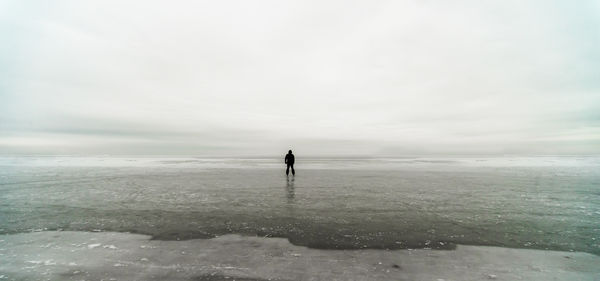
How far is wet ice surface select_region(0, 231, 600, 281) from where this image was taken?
5.69 metres

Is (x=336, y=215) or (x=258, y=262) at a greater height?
(x=336, y=215)

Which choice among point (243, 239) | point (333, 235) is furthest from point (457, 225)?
point (243, 239)

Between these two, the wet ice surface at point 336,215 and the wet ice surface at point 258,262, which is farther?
the wet ice surface at point 336,215

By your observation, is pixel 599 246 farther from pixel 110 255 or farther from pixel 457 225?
pixel 110 255

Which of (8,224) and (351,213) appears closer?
(8,224)

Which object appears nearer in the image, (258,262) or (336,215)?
(258,262)

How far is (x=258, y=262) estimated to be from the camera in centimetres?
635

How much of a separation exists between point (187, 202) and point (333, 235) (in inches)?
314

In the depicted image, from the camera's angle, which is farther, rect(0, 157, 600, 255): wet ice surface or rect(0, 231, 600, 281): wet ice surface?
rect(0, 157, 600, 255): wet ice surface

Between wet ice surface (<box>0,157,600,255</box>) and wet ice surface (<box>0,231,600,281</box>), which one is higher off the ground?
wet ice surface (<box>0,157,600,255</box>)

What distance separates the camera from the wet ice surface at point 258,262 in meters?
5.69

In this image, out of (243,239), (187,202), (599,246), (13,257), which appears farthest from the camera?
(187,202)

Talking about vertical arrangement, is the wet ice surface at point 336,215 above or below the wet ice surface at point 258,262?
above

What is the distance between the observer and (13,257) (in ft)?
22.0
